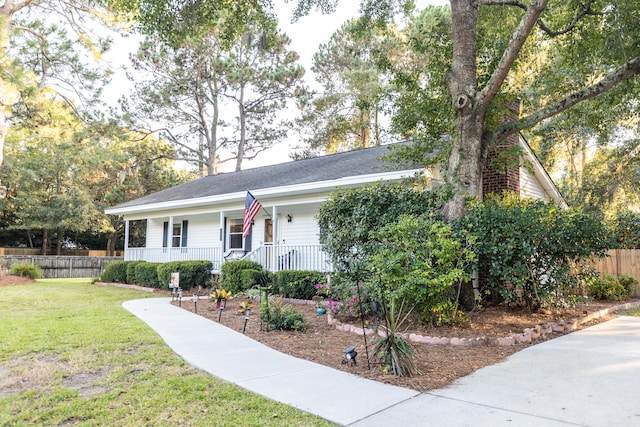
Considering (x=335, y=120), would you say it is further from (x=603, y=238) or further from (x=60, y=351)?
(x=60, y=351)

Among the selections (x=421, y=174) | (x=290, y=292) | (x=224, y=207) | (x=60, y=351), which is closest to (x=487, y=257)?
(x=421, y=174)

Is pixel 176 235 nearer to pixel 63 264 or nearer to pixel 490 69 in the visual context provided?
pixel 63 264

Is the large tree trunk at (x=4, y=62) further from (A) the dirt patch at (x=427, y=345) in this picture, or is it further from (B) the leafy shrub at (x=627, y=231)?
(B) the leafy shrub at (x=627, y=231)

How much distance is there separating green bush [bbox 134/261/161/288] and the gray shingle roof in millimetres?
3022

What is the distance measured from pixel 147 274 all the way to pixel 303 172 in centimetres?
665

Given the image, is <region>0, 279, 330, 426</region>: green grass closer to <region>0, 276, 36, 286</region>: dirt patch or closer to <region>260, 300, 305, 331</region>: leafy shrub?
<region>260, 300, 305, 331</region>: leafy shrub

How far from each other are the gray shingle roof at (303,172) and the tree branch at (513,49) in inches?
111

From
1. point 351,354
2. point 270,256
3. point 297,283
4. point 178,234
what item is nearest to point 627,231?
point 297,283

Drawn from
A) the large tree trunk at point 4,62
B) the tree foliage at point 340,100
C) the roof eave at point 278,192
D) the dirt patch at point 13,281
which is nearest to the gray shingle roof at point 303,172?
the roof eave at point 278,192

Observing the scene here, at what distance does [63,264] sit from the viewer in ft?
72.1

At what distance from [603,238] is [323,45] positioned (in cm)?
2382

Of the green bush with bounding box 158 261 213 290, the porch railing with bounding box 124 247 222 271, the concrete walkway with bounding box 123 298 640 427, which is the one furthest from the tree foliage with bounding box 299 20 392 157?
the concrete walkway with bounding box 123 298 640 427

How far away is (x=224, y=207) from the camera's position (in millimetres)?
15602

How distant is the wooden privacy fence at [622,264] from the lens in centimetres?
1289
